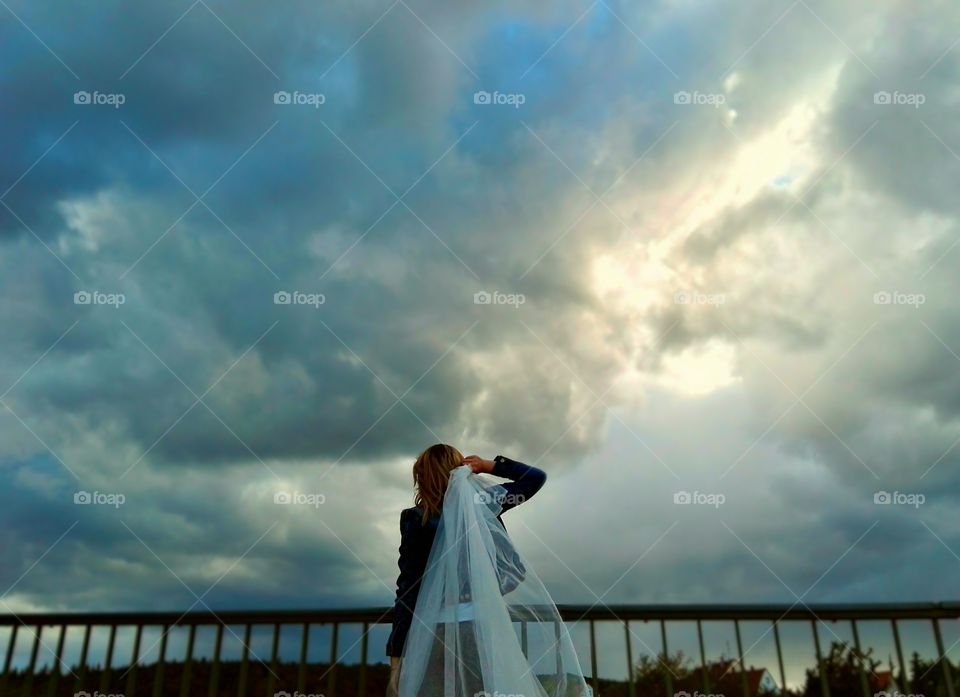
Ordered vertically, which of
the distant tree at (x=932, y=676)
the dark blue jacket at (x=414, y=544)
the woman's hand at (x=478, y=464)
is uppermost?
the woman's hand at (x=478, y=464)

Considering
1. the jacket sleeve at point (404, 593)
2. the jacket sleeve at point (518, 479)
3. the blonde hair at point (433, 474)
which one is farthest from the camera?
the jacket sleeve at point (518, 479)

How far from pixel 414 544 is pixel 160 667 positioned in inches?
84.0

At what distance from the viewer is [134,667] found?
13.1ft

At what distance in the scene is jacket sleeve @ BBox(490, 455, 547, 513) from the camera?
3.12m

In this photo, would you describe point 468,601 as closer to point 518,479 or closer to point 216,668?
point 518,479

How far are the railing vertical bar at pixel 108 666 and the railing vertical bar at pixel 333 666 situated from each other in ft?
4.50

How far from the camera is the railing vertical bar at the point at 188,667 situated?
12.8ft

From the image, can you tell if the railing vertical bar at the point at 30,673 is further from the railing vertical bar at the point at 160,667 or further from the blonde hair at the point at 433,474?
the blonde hair at the point at 433,474

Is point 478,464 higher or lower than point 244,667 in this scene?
higher

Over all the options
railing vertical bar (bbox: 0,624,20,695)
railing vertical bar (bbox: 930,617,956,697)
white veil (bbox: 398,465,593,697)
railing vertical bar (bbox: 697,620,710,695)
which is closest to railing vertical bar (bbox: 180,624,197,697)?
railing vertical bar (bbox: 0,624,20,695)

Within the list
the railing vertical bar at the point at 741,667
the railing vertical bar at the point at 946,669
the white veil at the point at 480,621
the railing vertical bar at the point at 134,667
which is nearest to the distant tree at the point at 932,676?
the railing vertical bar at the point at 946,669

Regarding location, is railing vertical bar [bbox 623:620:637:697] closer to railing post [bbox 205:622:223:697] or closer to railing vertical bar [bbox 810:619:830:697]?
railing vertical bar [bbox 810:619:830:697]

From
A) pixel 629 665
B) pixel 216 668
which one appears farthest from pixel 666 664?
pixel 216 668

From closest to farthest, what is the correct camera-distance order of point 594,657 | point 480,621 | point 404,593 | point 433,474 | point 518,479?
point 480,621, point 404,593, point 433,474, point 518,479, point 594,657
